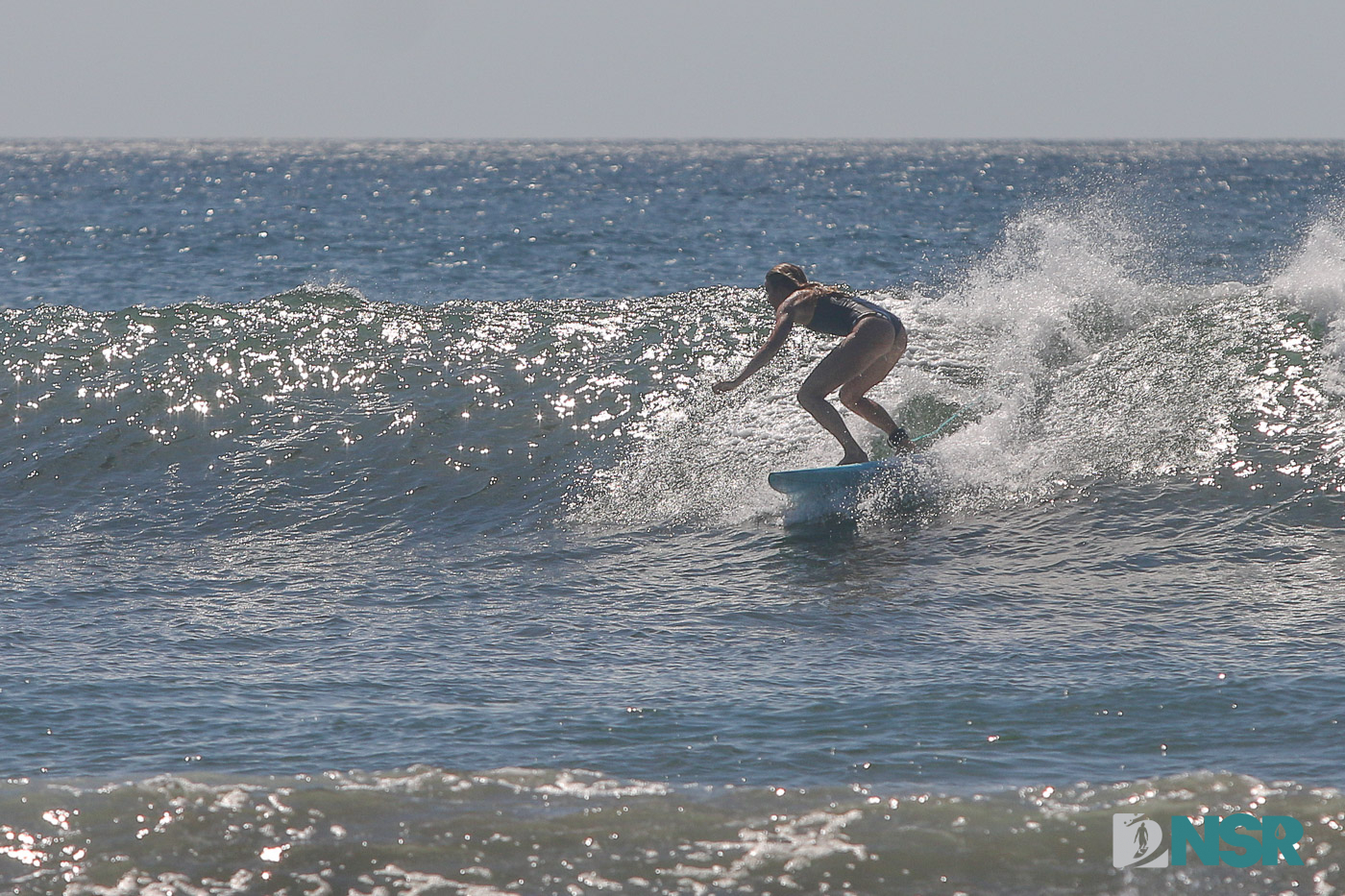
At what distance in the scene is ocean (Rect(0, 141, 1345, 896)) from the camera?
441cm

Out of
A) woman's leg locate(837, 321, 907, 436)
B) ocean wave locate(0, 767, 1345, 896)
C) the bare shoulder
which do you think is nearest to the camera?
ocean wave locate(0, 767, 1345, 896)

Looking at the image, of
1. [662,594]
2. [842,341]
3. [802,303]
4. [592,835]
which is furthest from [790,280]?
Answer: [592,835]

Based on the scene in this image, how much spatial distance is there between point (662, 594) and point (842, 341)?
252cm

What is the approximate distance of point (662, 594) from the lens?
7234mm

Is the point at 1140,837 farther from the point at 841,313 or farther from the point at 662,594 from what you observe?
the point at 841,313

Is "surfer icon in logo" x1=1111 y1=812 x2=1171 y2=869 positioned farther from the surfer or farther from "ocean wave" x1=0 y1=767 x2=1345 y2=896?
the surfer

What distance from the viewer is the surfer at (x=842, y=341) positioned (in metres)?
8.67

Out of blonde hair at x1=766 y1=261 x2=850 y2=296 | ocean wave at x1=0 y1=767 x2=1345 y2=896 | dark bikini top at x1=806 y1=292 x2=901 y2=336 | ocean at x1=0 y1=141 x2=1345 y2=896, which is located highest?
blonde hair at x1=766 y1=261 x2=850 y2=296

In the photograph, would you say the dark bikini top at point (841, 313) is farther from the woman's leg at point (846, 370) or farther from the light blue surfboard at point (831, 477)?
the light blue surfboard at point (831, 477)

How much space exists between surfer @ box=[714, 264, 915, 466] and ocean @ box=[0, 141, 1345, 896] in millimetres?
673

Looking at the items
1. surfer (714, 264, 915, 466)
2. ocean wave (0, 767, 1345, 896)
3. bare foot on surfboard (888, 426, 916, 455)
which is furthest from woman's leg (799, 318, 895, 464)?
ocean wave (0, 767, 1345, 896)

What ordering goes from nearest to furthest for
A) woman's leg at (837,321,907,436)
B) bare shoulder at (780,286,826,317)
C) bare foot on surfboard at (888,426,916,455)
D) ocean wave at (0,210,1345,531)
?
bare shoulder at (780,286,826,317), woman's leg at (837,321,907,436), bare foot on surfboard at (888,426,916,455), ocean wave at (0,210,1345,531)

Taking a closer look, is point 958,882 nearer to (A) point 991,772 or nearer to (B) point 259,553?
(A) point 991,772

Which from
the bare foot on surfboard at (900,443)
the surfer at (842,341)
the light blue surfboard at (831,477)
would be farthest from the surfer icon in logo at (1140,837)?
the bare foot on surfboard at (900,443)
